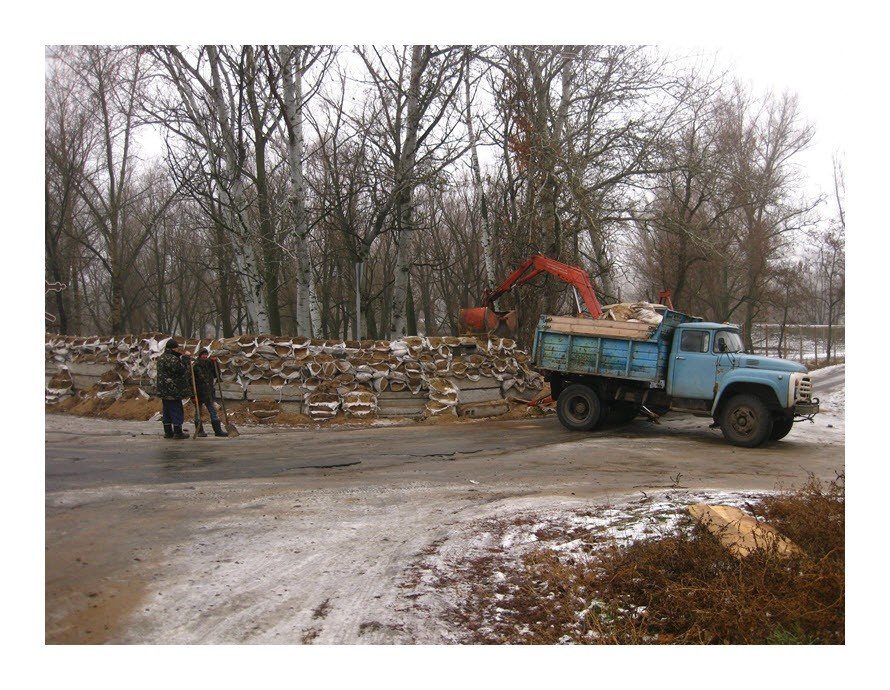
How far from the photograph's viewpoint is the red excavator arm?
42.6ft

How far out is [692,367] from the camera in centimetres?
1092

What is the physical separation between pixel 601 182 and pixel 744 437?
27.4 feet

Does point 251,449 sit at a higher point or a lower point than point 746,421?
lower

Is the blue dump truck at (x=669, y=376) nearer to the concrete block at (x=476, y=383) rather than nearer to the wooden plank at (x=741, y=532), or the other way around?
the concrete block at (x=476, y=383)

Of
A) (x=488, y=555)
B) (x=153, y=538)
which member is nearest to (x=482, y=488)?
(x=488, y=555)

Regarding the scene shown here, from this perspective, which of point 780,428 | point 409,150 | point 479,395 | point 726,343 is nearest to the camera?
point 780,428

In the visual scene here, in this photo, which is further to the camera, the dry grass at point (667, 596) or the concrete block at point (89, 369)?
the concrete block at point (89, 369)

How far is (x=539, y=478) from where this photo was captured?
7711 mm

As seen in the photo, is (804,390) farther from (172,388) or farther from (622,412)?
(172,388)

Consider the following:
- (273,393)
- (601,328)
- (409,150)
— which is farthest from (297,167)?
(601,328)

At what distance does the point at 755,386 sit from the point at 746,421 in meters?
0.59

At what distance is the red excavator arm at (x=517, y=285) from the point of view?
12984 millimetres

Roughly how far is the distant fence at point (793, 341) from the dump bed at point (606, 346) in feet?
6.48

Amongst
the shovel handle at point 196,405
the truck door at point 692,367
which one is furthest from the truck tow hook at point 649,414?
the shovel handle at point 196,405
